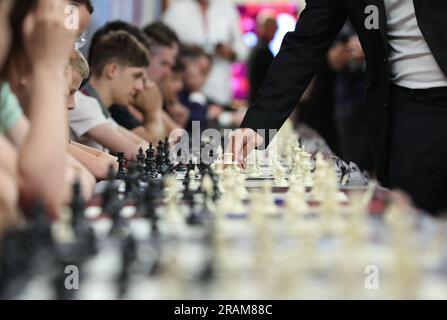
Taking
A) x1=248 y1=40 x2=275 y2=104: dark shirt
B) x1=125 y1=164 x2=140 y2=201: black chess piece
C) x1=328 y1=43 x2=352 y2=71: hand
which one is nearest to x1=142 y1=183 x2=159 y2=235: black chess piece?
x1=125 y1=164 x2=140 y2=201: black chess piece

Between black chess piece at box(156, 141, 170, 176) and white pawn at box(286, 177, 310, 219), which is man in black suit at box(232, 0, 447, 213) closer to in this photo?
black chess piece at box(156, 141, 170, 176)

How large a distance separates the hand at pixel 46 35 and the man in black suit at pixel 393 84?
94 centimetres

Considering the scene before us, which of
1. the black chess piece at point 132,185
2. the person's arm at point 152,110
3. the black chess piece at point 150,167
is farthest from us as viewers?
the person's arm at point 152,110

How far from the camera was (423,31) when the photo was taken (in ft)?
8.00

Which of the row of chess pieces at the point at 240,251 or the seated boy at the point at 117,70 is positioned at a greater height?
the seated boy at the point at 117,70

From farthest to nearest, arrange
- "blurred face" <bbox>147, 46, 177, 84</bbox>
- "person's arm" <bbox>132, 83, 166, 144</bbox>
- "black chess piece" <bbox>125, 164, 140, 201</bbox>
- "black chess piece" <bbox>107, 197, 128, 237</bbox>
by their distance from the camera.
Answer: "blurred face" <bbox>147, 46, 177, 84</bbox> → "person's arm" <bbox>132, 83, 166, 144</bbox> → "black chess piece" <bbox>125, 164, 140, 201</bbox> → "black chess piece" <bbox>107, 197, 128, 237</bbox>

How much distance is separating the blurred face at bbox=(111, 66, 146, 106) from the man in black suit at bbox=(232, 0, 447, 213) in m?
1.45

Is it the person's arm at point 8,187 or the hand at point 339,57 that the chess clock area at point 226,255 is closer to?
the person's arm at point 8,187

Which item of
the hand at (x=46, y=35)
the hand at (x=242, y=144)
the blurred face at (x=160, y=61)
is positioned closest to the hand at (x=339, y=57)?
the blurred face at (x=160, y=61)

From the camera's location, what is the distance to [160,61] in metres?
5.32

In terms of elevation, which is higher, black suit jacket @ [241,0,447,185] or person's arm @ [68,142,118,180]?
black suit jacket @ [241,0,447,185]

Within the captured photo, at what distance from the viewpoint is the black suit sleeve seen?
105 inches

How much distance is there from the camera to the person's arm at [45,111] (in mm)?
1499
